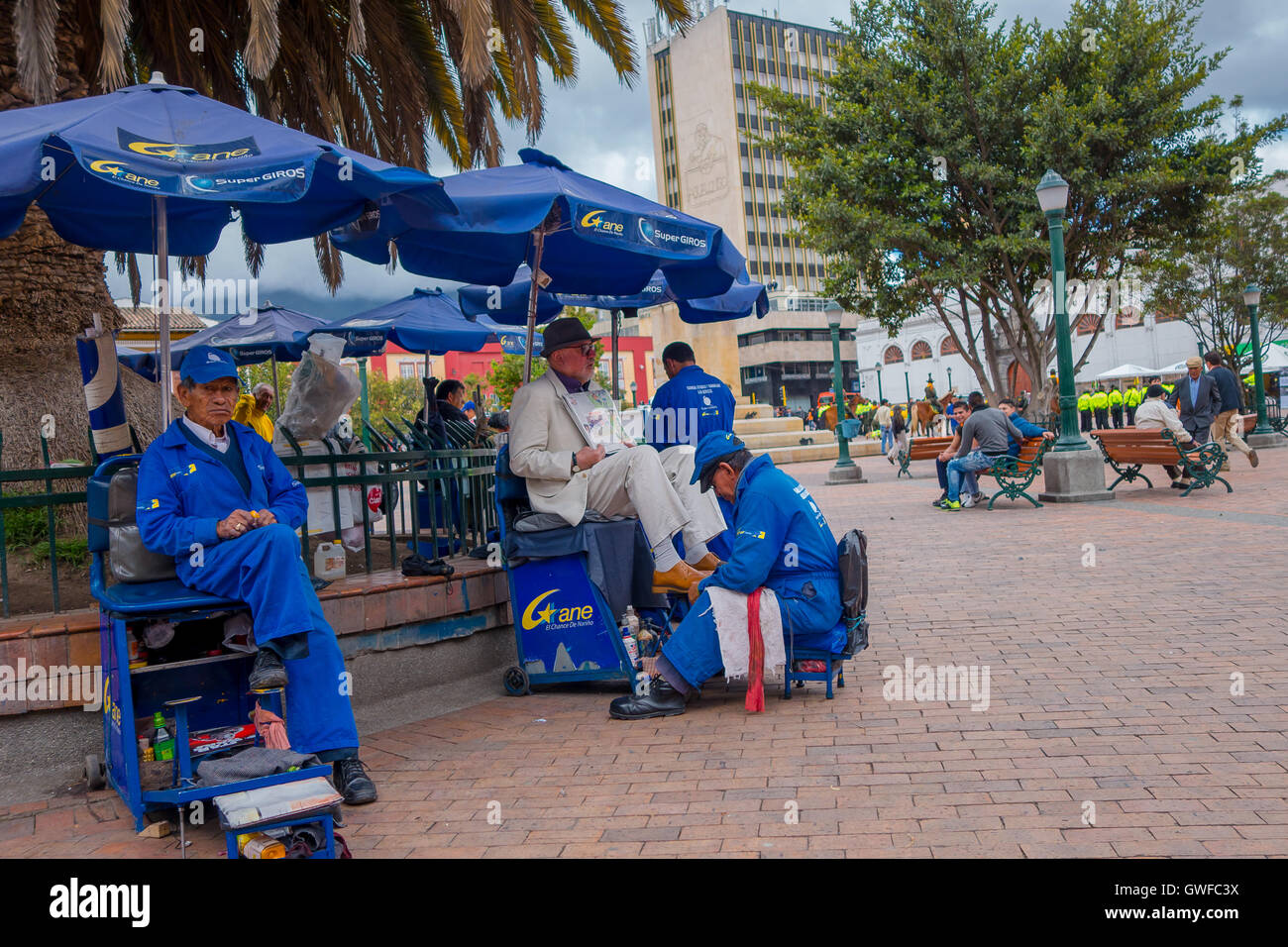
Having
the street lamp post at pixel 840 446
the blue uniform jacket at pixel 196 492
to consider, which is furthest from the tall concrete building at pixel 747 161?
the blue uniform jacket at pixel 196 492

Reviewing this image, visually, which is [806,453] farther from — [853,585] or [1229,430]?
[853,585]

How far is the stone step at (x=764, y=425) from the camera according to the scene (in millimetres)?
32062

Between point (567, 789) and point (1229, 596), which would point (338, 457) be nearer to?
point (567, 789)

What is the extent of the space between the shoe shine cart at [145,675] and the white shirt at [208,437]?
0.93 feet

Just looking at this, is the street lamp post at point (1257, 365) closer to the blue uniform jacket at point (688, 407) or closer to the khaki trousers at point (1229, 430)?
the khaki trousers at point (1229, 430)

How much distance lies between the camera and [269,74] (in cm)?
914

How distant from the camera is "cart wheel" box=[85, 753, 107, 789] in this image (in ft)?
13.6

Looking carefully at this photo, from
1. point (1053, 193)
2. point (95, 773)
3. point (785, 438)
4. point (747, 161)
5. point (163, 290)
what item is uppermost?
point (747, 161)

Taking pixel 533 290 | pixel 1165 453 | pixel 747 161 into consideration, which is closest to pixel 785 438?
pixel 1165 453

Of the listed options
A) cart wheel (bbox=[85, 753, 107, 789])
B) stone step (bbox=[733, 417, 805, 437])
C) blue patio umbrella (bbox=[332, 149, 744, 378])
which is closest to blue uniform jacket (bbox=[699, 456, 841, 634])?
blue patio umbrella (bbox=[332, 149, 744, 378])

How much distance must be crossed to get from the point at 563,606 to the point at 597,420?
1.08m

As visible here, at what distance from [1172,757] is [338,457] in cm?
401

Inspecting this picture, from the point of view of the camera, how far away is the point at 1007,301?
841 inches

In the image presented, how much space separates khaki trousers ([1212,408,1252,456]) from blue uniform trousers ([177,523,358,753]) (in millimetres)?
15351
